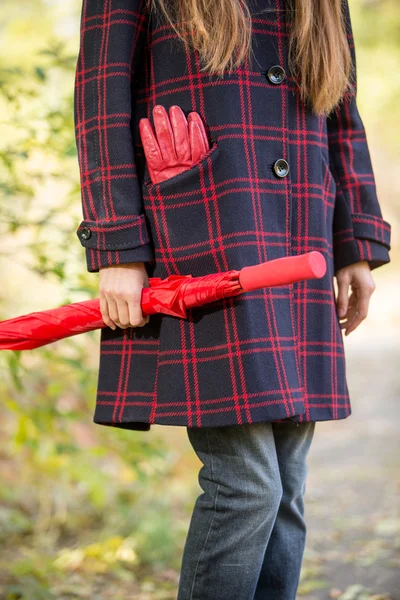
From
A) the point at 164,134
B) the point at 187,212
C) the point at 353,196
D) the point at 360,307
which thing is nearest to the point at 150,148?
the point at 164,134

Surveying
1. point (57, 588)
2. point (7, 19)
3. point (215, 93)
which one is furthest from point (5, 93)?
point (7, 19)

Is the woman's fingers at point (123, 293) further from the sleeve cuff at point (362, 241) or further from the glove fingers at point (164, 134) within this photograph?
the sleeve cuff at point (362, 241)

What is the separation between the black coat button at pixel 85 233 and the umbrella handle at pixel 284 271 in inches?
13.6

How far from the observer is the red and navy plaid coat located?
136 centimetres

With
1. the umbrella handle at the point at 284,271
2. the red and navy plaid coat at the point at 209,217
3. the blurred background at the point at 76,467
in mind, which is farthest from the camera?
the blurred background at the point at 76,467

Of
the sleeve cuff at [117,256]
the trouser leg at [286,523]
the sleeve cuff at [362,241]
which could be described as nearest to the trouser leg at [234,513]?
the trouser leg at [286,523]

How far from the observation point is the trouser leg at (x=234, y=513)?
53.8 inches

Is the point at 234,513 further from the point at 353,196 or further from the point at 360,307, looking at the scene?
the point at 353,196

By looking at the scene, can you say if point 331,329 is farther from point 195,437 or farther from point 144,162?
point 144,162

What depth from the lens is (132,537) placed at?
271cm

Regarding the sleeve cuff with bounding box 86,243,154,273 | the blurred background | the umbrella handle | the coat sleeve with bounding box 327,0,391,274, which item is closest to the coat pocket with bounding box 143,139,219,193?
the sleeve cuff with bounding box 86,243,154,273

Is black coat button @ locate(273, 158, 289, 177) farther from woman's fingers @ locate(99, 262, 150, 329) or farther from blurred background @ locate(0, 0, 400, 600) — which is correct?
blurred background @ locate(0, 0, 400, 600)

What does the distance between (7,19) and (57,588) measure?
5226 mm

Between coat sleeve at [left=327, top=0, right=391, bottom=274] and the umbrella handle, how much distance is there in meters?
0.44
